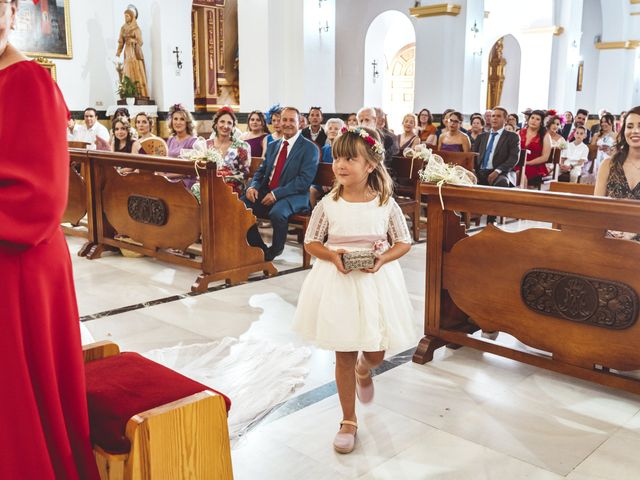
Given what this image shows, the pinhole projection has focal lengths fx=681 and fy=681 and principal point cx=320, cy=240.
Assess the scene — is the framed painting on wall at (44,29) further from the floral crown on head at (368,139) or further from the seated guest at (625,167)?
the floral crown on head at (368,139)

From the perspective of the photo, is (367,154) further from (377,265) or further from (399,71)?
(399,71)

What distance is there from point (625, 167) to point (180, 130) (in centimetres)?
450

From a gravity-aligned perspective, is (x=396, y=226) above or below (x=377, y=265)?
above

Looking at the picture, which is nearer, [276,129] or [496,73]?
[276,129]

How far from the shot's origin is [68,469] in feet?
5.30

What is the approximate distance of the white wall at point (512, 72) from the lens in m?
19.8

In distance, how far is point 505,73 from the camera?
20109mm

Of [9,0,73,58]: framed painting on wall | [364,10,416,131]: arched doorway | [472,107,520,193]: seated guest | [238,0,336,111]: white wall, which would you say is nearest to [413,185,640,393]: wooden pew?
[472,107,520,193]: seated guest

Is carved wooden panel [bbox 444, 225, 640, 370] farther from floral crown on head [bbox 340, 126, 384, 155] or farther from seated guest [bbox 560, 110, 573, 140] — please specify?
seated guest [bbox 560, 110, 573, 140]

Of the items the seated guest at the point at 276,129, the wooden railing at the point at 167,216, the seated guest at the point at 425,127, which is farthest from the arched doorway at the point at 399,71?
the wooden railing at the point at 167,216

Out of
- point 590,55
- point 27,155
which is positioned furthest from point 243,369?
point 590,55

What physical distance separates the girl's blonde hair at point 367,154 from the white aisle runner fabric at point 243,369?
1.08m

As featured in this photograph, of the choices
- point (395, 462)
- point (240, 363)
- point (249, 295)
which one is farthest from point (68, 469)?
point (249, 295)

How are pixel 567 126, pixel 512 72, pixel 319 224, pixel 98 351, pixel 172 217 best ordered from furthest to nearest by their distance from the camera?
pixel 512 72 < pixel 567 126 < pixel 172 217 < pixel 319 224 < pixel 98 351
